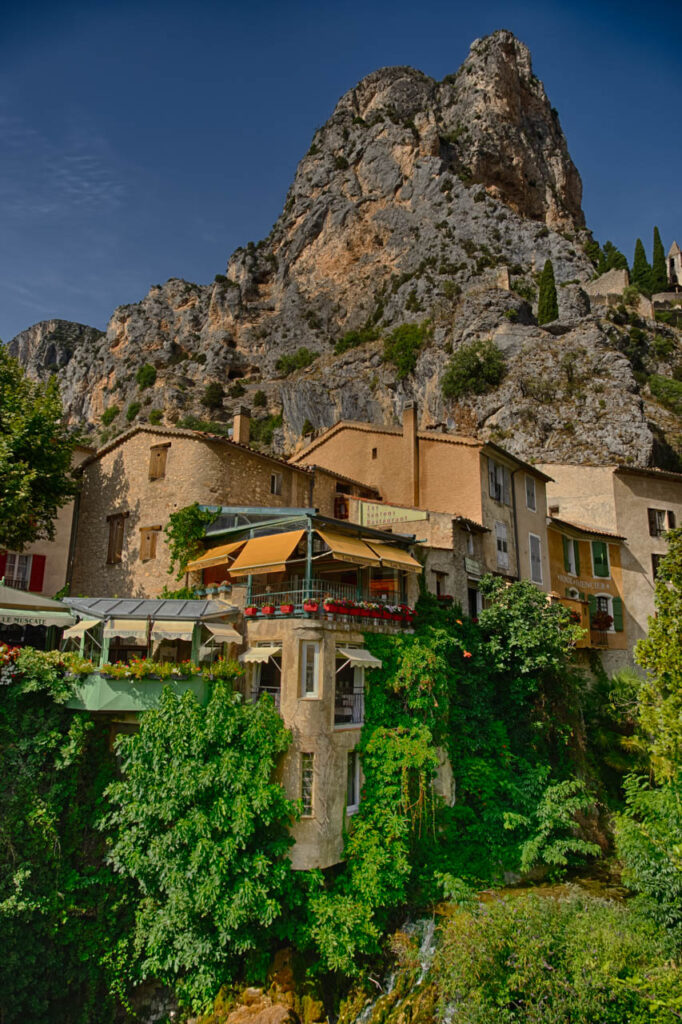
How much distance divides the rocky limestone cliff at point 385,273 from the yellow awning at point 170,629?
1482 inches

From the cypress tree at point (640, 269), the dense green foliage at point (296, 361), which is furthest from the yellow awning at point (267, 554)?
the cypress tree at point (640, 269)

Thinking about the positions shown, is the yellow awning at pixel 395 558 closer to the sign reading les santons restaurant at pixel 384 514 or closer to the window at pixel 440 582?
the window at pixel 440 582

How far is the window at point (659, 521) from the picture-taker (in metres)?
31.6

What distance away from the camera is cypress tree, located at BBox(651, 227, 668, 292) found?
75.1 metres

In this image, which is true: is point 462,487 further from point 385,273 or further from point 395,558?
point 385,273

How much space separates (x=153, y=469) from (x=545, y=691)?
54.3ft

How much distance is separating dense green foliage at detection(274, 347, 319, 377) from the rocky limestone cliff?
79 centimetres

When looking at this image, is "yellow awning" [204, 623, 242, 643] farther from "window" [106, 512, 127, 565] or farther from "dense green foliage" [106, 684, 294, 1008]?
"window" [106, 512, 127, 565]

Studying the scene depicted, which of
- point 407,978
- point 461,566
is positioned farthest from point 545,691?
point 407,978

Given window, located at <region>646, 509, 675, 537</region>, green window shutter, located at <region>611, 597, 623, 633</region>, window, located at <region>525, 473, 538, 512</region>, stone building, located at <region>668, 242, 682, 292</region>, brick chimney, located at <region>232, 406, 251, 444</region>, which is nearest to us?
brick chimney, located at <region>232, 406, 251, 444</region>

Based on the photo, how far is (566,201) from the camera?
91000mm

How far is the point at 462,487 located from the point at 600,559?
1010 cm

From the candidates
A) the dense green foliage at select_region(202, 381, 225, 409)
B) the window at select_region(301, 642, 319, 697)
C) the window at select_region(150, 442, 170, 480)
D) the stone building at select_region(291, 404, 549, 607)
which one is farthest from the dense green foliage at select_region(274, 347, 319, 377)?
the window at select_region(301, 642, 319, 697)

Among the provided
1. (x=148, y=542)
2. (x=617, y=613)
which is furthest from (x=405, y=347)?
(x=148, y=542)
